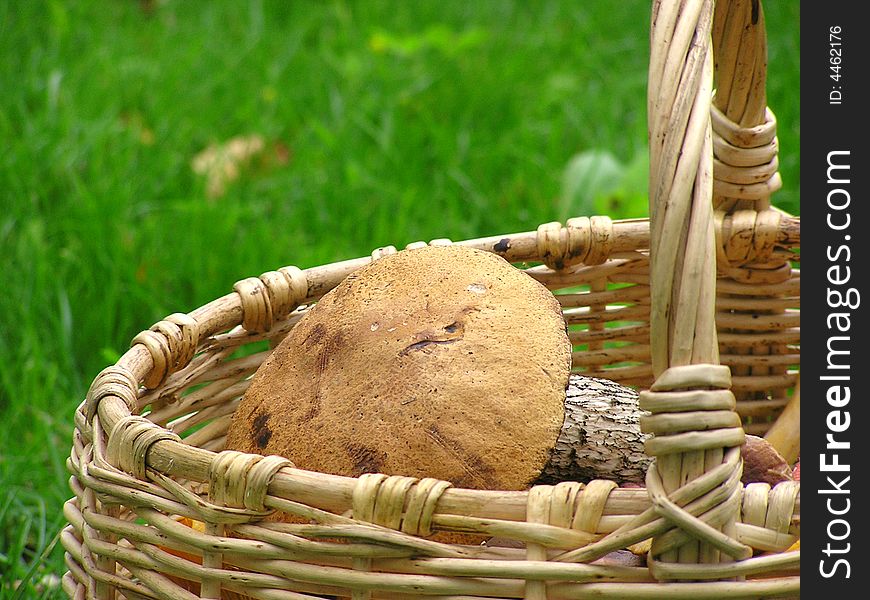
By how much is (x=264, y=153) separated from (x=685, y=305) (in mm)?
2180

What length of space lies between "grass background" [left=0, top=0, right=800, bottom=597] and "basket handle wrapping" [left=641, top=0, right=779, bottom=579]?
39.2 inches

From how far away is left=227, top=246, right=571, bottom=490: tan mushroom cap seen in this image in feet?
3.29

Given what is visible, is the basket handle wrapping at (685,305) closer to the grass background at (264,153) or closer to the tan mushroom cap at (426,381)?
the tan mushroom cap at (426,381)

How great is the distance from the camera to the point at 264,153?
2.88m

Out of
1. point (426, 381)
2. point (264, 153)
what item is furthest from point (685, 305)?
point (264, 153)

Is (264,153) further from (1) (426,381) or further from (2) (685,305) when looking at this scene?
(2) (685,305)

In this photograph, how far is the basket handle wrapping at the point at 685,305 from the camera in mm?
830

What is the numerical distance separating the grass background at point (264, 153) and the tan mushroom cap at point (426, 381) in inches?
22.4

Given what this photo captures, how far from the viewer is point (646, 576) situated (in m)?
0.85

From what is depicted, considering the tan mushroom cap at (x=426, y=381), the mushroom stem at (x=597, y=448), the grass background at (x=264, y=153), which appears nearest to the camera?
the tan mushroom cap at (x=426, y=381)

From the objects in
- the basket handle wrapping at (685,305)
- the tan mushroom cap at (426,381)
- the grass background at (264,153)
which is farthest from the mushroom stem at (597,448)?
the grass background at (264,153)

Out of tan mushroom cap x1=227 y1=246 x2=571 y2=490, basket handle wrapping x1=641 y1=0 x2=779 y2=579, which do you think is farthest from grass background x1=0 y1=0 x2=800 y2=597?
basket handle wrapping x1=641 y1=0 x2=779 y2=579

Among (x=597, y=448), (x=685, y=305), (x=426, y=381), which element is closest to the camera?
(x=685, y=305)

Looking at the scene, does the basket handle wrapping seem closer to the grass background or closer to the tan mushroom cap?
the tan mushroom cap
